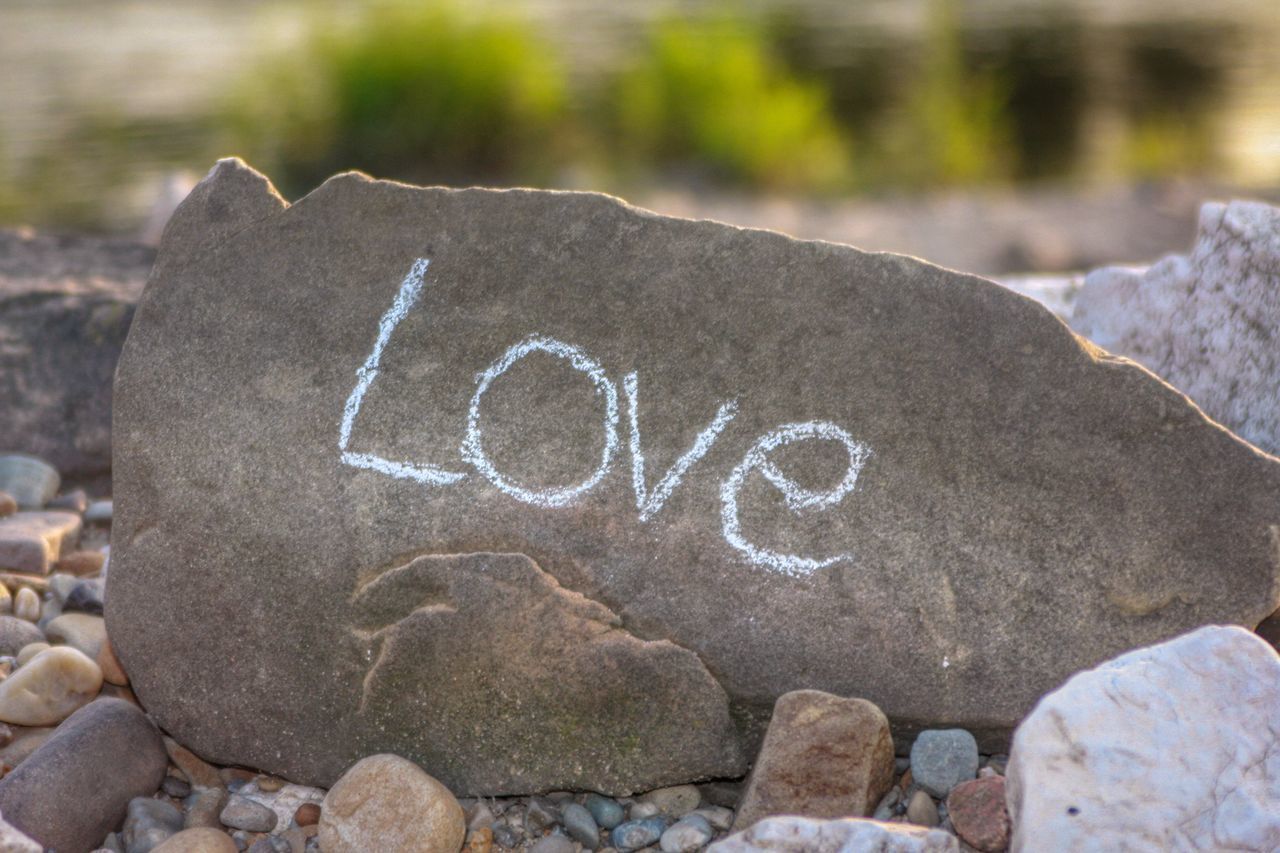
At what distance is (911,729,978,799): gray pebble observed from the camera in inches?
84.5

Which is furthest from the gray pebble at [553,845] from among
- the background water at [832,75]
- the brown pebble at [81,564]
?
the background water at [832,75]

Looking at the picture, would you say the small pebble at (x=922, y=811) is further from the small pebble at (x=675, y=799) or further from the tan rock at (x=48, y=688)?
the tan rock at (x=48, y=688)

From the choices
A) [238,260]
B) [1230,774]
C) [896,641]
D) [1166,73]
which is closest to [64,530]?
[238,260]

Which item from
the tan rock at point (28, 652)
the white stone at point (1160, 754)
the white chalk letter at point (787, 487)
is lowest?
the tan rock at point (28, 652)

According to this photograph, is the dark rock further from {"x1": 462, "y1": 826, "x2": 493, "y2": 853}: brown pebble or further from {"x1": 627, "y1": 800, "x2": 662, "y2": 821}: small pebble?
{"x1": 627, "y1": 800, "x2": 662, "y2": 821}: small pebble

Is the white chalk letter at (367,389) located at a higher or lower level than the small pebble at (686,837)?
higher

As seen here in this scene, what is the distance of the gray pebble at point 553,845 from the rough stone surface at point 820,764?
0.29m

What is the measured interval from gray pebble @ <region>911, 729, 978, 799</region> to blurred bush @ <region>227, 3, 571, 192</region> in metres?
6.50

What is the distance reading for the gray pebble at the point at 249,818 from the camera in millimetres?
2229

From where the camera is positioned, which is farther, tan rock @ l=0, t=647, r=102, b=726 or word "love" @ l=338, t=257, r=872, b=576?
tan rock @ l=0, t=647, r=102, b=726

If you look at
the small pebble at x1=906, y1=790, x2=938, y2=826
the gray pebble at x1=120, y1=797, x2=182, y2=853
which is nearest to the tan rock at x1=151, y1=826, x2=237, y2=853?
the gray pebble at x1=120, y1=797, x2=182, y2=853

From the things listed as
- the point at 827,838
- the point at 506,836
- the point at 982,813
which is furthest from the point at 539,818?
the point at 982,813

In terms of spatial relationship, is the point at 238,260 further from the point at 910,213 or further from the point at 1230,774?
the point at 910,213

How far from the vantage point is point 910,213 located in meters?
7.85
